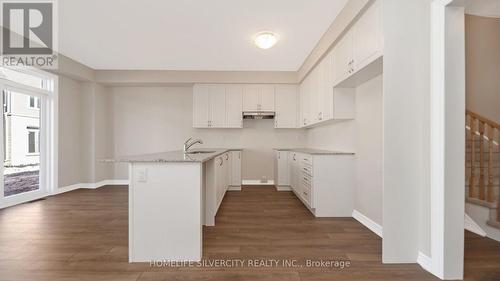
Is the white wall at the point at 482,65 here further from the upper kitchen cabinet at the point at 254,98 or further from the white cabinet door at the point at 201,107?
the white cabinet door at the point at 201,107

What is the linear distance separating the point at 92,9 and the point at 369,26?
10.6 ft

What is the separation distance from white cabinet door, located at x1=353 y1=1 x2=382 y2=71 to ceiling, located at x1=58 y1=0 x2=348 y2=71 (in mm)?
522

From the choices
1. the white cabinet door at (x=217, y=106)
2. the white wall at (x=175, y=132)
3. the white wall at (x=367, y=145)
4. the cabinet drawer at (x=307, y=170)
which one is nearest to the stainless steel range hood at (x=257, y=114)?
the white wall at (x=175, y=132)

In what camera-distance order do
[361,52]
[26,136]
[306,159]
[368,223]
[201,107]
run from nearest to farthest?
[361,52] < [368,223] < [306,159] < [26,136] < [201,107]

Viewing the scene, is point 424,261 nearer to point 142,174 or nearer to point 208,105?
point 142,174

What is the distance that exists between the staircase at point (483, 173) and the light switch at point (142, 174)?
356cm

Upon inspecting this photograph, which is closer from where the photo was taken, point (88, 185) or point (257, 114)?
point (88, 185)

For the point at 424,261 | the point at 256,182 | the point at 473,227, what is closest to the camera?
the point at 424,261

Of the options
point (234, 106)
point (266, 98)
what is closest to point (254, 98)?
point (266, 98)

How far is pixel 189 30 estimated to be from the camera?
363 centimetres

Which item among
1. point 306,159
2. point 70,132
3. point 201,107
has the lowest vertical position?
point 306,159

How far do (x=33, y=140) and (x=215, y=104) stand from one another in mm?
3530

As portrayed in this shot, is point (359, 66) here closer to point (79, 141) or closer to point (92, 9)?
point (92, 9)

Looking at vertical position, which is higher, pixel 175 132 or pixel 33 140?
pixel 175 132
